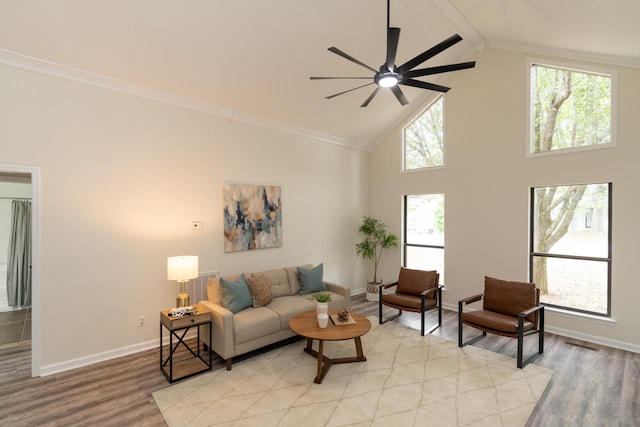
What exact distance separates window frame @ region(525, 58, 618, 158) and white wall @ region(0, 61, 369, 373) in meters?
4.23

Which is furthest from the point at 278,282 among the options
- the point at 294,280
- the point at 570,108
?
the point at 570,108

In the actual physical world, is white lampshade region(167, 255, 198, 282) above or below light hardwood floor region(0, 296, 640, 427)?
above

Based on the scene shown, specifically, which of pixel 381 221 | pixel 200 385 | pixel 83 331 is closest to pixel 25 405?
pixel 83 331

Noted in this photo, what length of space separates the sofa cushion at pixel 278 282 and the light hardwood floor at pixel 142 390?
4.16 ft

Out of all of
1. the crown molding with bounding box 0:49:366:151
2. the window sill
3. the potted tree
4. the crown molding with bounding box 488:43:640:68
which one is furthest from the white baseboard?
the crown molding with bounding box 488:43:640:68

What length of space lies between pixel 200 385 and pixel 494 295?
3844 mm

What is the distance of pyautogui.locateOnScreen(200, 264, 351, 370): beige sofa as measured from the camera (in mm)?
3568

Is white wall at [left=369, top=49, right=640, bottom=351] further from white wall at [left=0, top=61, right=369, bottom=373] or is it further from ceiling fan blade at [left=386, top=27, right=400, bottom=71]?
white wall at [left=0, top=61, right=369, bottom=373]

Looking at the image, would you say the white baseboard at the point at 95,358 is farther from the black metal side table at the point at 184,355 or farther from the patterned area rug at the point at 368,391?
the patterned area rug at the point at 368,391

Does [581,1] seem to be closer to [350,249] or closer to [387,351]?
[387,351]

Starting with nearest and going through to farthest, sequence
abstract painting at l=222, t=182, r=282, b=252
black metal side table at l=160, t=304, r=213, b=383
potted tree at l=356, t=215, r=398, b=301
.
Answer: black metal side table at l=160, t=304, r=213, b=383
abstract painting at l=222, t=182, r=282, b=252
potted tree at l=356, t=215, r=398, b=301

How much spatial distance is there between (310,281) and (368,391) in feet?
6.73

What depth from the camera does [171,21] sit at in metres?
3.29

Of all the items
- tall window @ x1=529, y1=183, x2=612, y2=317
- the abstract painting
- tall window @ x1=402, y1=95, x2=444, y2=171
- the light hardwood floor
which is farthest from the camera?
tall window @ x1=402, y1=95, x2=444, y2=171
